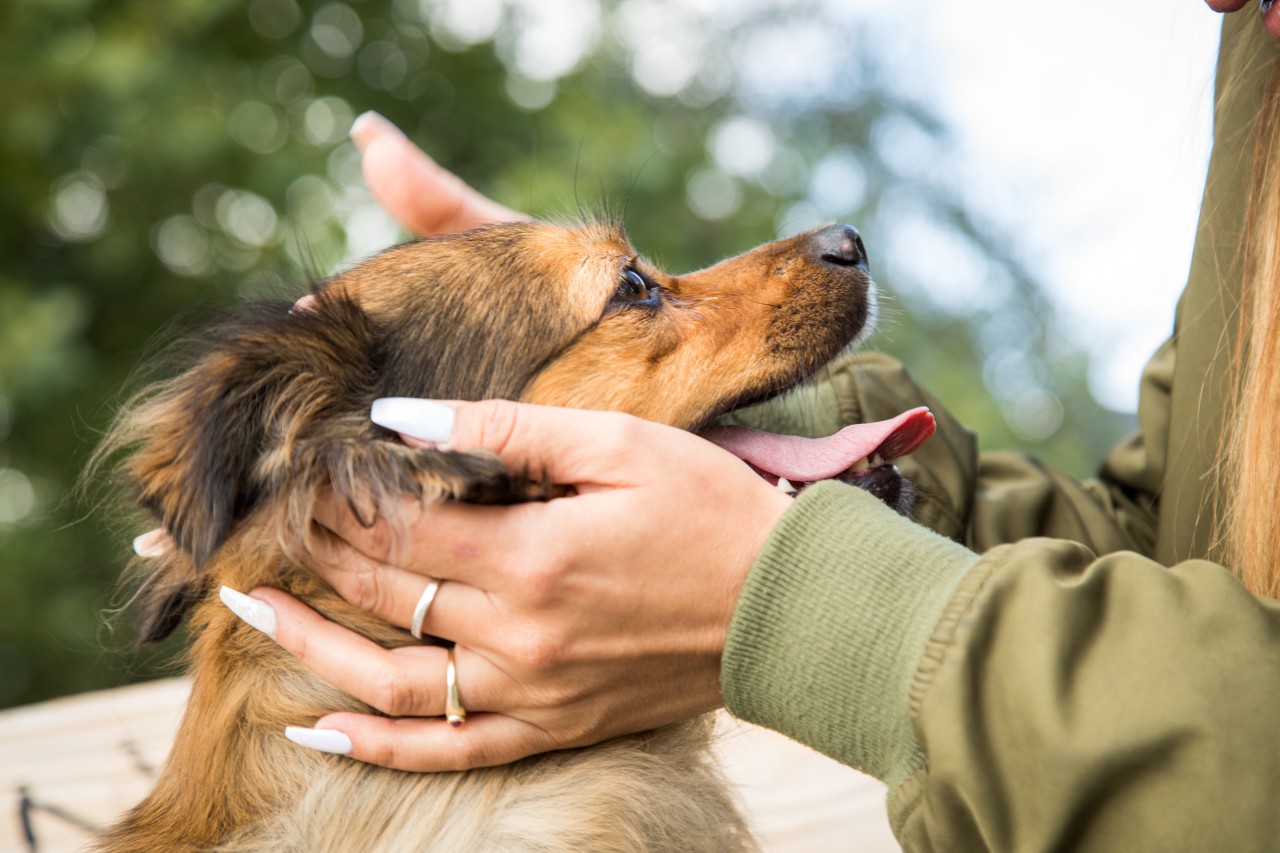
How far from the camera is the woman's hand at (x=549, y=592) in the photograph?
1385mm

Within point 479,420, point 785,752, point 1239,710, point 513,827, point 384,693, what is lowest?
point 785,752

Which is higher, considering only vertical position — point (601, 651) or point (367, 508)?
point (367, 508)

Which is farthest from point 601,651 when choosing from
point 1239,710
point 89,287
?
point 89,287

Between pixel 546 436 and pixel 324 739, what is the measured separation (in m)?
0.57

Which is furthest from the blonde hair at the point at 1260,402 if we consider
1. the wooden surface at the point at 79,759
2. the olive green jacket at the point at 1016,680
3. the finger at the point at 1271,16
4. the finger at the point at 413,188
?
the wooden surface at the point at 79,759

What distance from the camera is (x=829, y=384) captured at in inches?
88.4

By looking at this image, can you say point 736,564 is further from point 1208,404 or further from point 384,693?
point 1208,404

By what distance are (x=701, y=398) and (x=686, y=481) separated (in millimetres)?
462

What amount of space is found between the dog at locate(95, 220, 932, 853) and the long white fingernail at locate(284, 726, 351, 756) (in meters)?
0.05

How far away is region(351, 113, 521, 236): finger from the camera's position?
2740 millimetres

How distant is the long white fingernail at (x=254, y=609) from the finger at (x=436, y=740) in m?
0.17

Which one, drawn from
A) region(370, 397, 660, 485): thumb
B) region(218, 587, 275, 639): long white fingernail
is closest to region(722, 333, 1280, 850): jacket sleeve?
region(370, 397, 660, 485): thumb

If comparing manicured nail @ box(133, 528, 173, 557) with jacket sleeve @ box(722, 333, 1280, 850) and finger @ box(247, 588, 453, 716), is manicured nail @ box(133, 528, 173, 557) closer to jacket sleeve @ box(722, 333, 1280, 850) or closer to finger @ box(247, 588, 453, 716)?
finger @ box(247, 588, 453, 716)

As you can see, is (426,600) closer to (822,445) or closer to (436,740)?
(436,740)
